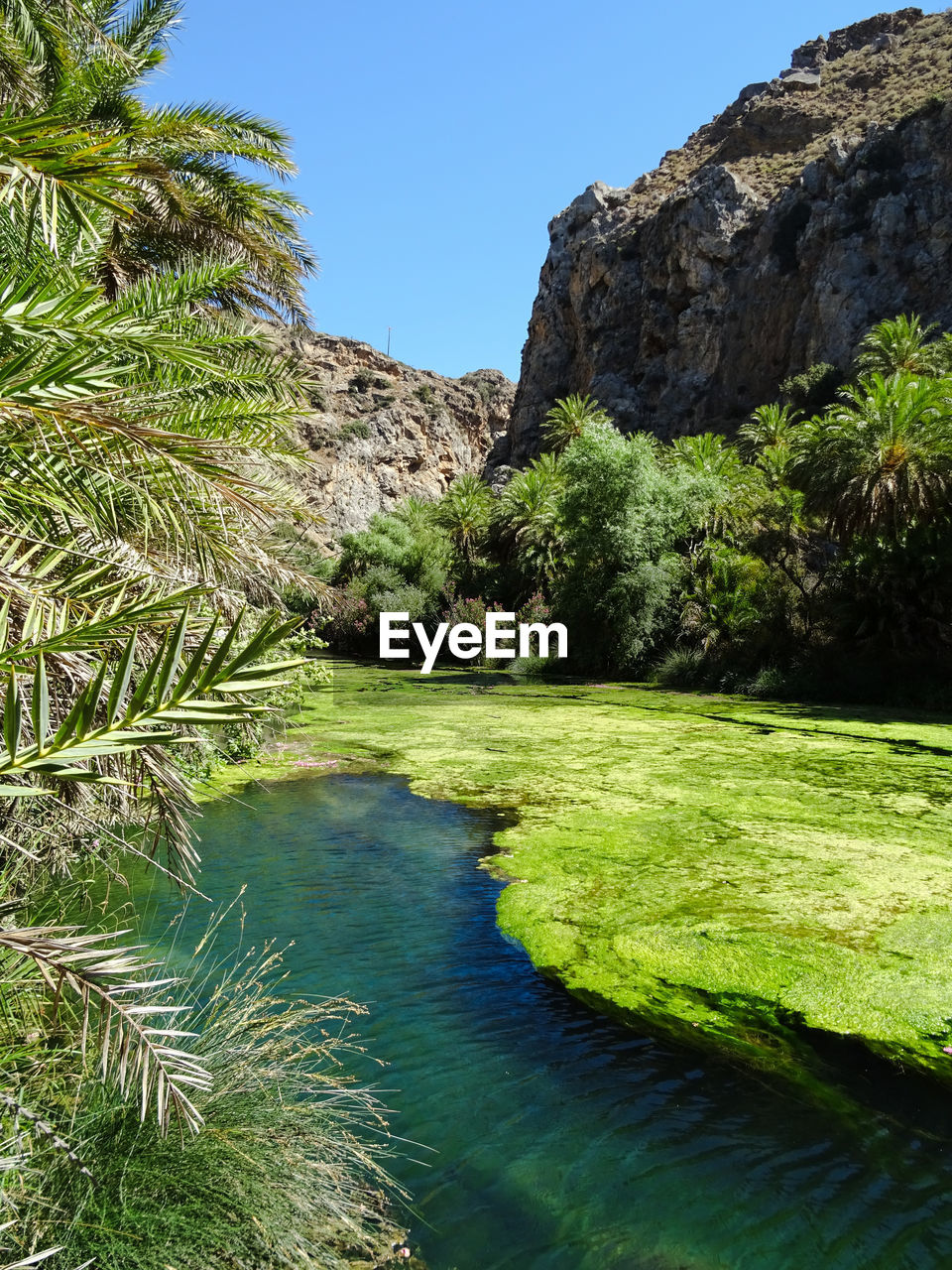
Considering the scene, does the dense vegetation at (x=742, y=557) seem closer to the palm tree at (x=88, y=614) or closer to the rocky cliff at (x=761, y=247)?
the palm tree at (x=88, y=614)

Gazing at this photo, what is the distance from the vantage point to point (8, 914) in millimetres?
2254

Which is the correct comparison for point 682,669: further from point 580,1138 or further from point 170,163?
point 580,1138

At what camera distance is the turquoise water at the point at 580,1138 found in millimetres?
2617

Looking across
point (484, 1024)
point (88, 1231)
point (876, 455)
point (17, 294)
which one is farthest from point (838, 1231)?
point (876, 455)

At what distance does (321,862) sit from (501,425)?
85540 mm

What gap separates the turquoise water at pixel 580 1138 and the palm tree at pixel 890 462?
14.6 metres

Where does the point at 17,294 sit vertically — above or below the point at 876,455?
below

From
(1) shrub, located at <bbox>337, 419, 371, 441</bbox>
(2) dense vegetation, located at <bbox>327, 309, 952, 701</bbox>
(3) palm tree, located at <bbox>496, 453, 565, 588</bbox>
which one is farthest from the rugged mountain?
(3) palm tree, located at <bbox>496, 453, 565, 588</bbox>

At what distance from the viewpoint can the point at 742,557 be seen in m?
21.3

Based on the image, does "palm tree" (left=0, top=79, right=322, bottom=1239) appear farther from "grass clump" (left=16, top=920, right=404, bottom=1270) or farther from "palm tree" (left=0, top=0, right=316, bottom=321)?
"palm tree" (left=0, top=0, right=316, bottom=321)

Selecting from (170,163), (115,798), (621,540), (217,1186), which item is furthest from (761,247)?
→ (217,1186)

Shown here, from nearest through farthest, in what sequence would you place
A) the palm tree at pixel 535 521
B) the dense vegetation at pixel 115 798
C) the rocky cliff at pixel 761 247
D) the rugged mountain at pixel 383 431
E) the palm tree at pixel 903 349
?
the dense vegetation at pixel 115 798 → the palm tree at pixel 903 349 → the palm tree at pixel 535 521 → the rocky cliff at pixel 761 247 → the rugged mountain at pixel 383 431

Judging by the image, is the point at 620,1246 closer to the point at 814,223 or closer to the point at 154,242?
the point at 154,242

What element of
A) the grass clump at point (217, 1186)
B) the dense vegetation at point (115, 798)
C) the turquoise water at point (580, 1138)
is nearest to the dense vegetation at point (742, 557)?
the turquoise water at point (580, 1138)
